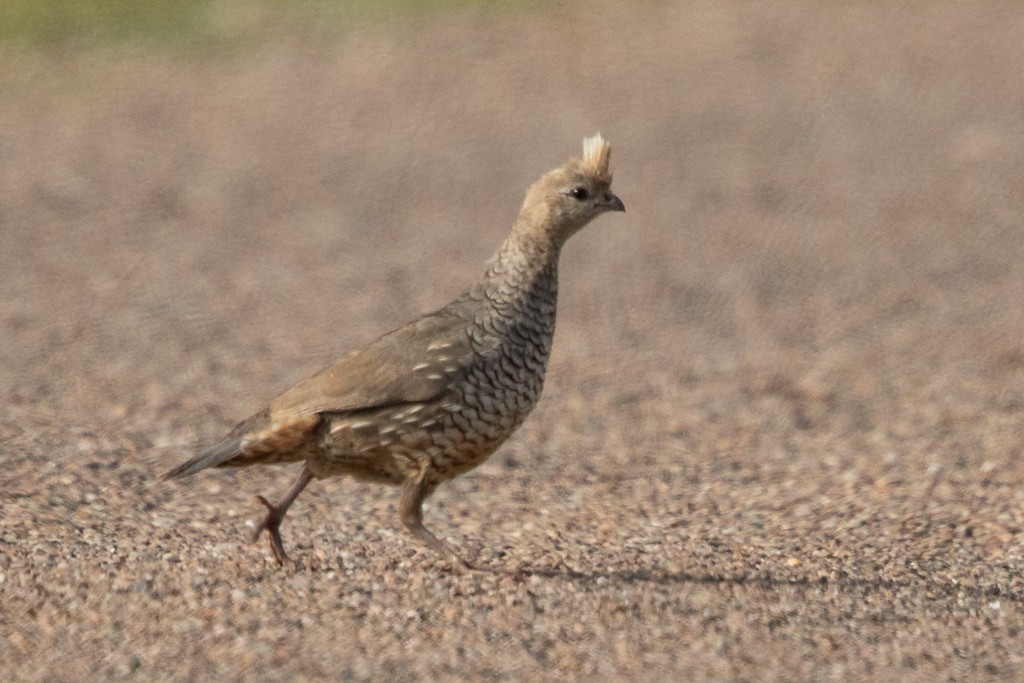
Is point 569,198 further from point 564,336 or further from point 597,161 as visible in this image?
point 564,336

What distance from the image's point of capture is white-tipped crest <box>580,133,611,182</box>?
6.24 metres

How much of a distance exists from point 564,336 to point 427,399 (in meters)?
4.80

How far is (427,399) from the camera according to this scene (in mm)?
5805

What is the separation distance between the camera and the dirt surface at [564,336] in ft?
18.3

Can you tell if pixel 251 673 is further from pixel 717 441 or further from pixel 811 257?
pixel 811 257

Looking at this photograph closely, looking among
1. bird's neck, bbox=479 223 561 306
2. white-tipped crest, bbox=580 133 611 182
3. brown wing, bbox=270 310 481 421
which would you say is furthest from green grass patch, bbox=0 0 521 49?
brown wing, bbox=270 310 481 421

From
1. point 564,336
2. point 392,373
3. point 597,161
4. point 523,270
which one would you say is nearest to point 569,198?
point 597,161

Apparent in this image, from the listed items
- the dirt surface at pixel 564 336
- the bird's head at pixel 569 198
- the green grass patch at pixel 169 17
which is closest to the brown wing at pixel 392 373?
the bird's head at pixel 569 198

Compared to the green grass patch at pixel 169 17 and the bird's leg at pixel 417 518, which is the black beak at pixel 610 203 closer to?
the bird's leg at pixel 417 518

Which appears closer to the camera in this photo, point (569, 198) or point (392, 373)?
point (392, 373)

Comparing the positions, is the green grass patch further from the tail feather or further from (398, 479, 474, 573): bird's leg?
(398, 479, 474, 573): bird's leg

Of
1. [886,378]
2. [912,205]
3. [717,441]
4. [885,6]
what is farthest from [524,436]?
[885,6]

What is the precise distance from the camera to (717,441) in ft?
28.4

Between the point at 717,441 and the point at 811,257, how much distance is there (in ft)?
12.0
